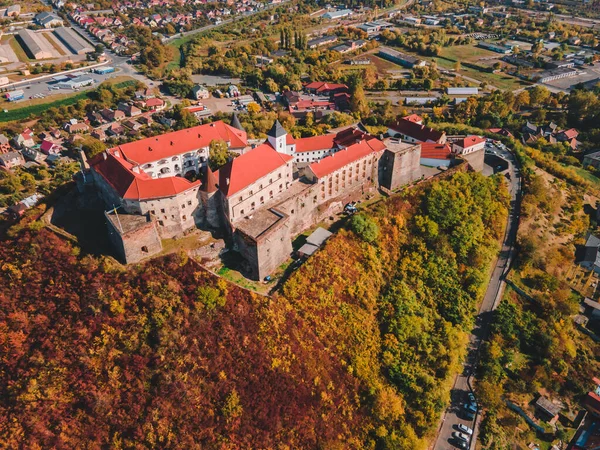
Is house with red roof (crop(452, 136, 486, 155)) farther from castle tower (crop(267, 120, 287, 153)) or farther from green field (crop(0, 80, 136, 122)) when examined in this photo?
green field (crop(0, 80, 136, 122))

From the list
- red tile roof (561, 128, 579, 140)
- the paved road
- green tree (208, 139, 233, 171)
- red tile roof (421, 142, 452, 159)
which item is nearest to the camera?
the paved road

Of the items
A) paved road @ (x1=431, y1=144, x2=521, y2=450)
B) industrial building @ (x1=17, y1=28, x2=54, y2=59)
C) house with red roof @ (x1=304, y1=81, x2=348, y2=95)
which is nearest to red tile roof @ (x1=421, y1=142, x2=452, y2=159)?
paved road @ (x1=431, y1=144, x2=521, y2=450)

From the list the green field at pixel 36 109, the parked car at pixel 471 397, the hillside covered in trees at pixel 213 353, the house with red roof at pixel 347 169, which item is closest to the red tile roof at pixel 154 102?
the green field at pixel 36 109

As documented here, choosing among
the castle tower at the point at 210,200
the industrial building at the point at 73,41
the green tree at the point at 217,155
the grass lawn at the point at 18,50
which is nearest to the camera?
the castle tower at the point at 210,200

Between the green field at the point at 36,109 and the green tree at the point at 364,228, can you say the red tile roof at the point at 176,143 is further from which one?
the green field at the point at 36,109

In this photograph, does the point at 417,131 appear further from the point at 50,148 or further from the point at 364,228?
the point at 50,148

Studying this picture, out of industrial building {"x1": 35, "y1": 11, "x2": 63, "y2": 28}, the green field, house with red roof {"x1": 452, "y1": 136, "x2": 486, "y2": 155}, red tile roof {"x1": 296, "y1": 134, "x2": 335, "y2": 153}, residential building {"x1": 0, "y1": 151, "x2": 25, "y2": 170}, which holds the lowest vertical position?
residential building {"x1": 0, "y1": 151, "x2": 25, "y2": 170}
